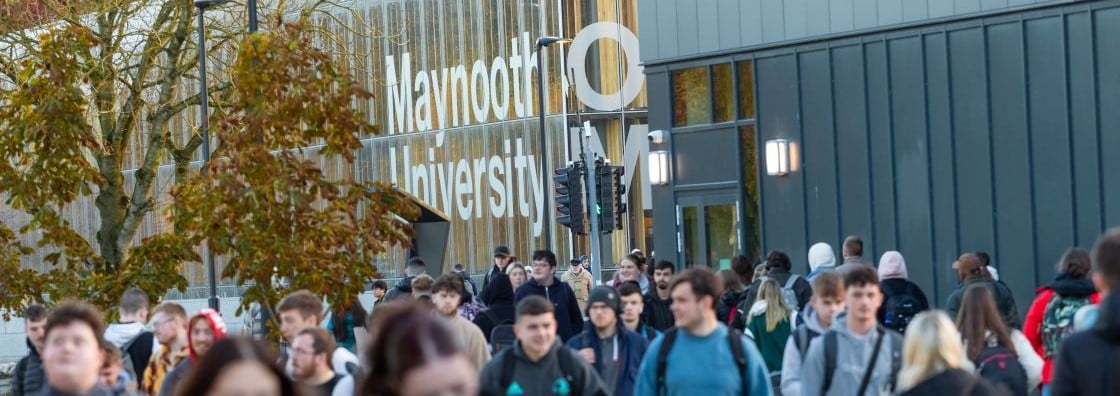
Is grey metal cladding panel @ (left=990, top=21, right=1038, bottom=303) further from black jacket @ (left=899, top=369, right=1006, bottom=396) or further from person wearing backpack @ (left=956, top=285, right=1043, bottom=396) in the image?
black jacket @ (left=899, top=369, right=1006, bottom=396)

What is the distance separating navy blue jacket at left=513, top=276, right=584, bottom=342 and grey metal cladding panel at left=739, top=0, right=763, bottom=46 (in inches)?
369

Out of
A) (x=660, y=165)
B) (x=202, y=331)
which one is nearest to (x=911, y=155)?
(x=660, y=165)

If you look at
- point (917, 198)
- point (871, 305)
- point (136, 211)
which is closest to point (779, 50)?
point (917, 198)

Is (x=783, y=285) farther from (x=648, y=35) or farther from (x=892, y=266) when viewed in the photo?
(x=648, y=35)

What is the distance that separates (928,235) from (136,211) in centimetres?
1077

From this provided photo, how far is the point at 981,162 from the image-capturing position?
75.8ft

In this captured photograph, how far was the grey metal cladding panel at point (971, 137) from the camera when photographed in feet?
75.4

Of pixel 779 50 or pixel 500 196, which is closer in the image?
pixel 779 50

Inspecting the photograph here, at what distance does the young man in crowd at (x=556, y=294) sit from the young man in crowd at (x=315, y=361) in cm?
738

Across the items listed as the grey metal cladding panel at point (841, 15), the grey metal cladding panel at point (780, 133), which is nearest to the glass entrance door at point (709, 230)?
the grey metal cladding panel at point (780, 133)

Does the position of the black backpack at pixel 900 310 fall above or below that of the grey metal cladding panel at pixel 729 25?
below

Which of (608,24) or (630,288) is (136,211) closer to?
(630,288)

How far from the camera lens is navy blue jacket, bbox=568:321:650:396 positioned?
10977mm

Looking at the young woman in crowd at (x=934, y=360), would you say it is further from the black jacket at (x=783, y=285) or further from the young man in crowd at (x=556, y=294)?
the young man in crowd at (x=556, y=294)
